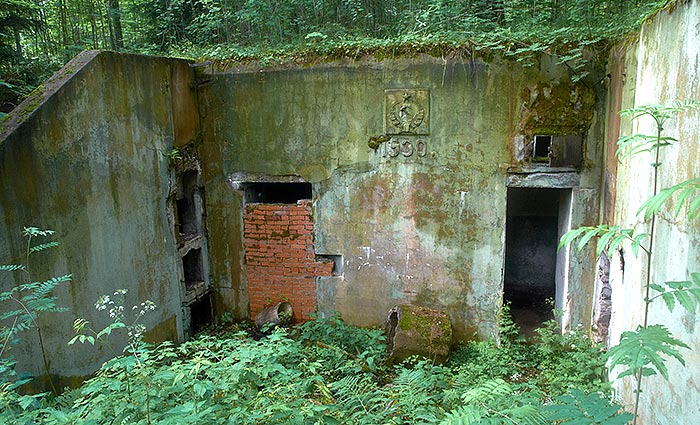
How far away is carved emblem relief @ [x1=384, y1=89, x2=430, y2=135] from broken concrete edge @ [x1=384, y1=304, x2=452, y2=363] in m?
2.54

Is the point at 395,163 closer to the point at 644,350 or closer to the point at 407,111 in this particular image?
the point at 407,111

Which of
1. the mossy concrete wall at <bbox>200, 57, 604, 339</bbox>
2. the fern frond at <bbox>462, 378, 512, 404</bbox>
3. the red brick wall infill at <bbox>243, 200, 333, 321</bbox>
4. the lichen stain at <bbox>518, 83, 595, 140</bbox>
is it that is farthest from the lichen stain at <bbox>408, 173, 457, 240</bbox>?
the fern frond at <bbox>462, 378, 512, 404</bbox>

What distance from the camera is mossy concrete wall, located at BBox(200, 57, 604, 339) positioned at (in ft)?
20.4

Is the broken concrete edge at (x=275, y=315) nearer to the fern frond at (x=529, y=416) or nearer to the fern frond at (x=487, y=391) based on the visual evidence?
the fern frond at (x=487, y=391)

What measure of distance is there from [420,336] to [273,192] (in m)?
3.66

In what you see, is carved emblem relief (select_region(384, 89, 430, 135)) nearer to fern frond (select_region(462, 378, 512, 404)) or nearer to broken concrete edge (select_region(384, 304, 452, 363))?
broken concrete edge (select_region(384, 304, 452, 363))

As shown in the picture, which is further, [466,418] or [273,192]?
[273,192]

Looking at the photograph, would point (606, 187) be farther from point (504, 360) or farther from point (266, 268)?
point (266, 268)

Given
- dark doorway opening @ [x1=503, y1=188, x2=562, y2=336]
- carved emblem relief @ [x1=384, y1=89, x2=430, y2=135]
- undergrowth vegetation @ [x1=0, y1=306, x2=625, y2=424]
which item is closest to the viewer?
undergrowth vegetation @ [x1=0, y1=306, x2=625, y2=424]

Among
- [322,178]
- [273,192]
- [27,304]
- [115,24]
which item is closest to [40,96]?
[27,304]

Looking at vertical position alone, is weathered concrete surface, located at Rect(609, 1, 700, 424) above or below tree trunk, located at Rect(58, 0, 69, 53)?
below

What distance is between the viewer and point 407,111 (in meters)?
6.52

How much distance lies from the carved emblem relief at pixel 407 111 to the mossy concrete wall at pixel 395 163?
86mm

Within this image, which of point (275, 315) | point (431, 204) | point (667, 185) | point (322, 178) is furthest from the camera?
point (275, 315)
